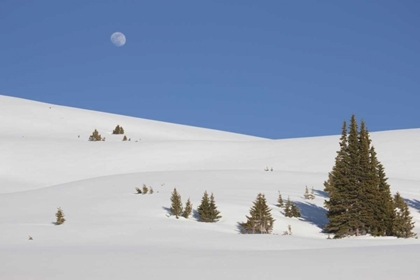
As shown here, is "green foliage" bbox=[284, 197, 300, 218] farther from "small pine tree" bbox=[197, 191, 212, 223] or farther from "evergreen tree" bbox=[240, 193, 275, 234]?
"small pine tree" bbox=[197, 191, 212, 223]

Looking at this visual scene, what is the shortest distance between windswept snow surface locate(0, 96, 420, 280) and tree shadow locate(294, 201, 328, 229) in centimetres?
8

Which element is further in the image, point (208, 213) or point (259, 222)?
point (208, 213)

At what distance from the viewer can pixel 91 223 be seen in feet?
61.4

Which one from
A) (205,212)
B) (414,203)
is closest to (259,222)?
(205,212)

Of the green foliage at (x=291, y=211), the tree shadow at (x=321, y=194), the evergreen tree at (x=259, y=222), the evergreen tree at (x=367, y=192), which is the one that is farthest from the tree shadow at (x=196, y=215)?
the tree shadow at (x=321, y=194)

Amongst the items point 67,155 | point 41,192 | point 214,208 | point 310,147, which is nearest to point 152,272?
point 214,208

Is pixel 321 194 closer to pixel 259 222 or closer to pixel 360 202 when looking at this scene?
pixel 360 202

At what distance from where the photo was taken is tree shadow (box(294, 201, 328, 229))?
77.3ft

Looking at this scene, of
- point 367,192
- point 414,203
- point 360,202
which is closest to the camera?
point 360,202

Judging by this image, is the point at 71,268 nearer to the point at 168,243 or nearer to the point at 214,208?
the point at 168,243

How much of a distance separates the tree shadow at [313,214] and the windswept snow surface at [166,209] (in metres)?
0.08

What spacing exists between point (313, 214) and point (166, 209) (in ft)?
24.8

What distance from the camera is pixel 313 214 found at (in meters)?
25.0

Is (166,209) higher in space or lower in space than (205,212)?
higher
